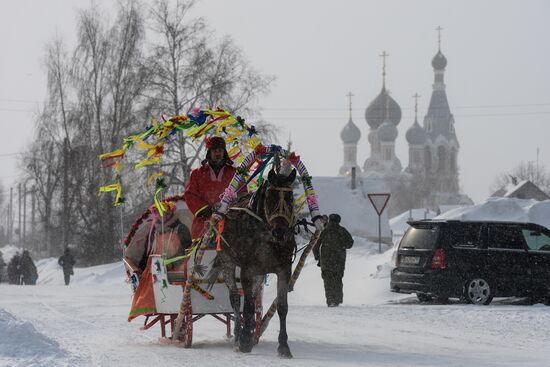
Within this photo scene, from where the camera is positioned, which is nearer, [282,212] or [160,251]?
[282,212]

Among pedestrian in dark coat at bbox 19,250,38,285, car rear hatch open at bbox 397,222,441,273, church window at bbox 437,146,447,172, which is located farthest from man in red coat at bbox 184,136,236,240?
church window at bbox 437,146,447,172

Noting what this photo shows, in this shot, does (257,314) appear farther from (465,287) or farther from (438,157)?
(438,157)

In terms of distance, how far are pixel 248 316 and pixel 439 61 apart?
171191 mm

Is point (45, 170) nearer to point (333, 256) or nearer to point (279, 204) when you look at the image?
point (333, 256)

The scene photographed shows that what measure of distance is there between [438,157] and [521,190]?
108 m

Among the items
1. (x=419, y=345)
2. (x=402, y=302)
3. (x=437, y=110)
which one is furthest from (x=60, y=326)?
(x=437, y=110)

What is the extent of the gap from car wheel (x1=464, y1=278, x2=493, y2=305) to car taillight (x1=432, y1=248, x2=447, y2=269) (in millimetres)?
555

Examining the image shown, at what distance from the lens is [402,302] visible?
2312cm

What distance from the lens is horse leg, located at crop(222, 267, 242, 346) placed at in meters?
11.9

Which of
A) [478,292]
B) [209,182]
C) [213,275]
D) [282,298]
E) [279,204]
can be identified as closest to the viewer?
[279,204]

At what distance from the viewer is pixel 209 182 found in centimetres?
1245

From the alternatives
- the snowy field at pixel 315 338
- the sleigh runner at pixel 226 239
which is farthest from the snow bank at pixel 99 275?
the sleigh runner at pixel 226 239

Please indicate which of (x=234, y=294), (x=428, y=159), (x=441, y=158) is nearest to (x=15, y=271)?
(x=234, y=294)

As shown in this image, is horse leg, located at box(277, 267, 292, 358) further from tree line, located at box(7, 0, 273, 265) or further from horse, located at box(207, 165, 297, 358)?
tree line, located at box(7, 0, 273, 265)
